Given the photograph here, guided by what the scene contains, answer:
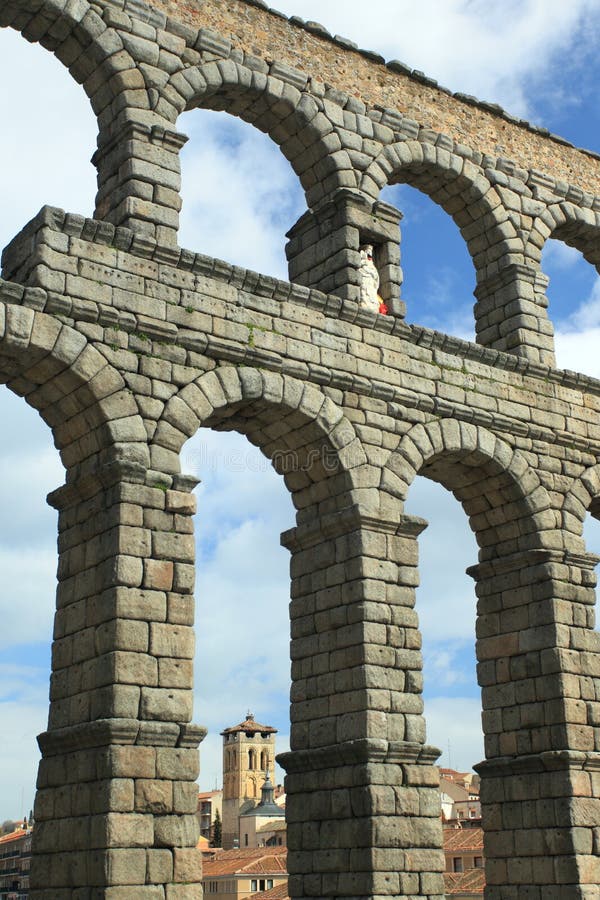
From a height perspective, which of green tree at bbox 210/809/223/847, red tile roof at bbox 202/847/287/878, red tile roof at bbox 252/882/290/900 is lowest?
Answer: red tile roof at bbox 252/882/290/900

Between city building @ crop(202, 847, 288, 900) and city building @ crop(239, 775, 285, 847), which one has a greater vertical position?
city building @ crop(239, 775, 285, 847)

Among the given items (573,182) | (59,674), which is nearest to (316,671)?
(59,674)

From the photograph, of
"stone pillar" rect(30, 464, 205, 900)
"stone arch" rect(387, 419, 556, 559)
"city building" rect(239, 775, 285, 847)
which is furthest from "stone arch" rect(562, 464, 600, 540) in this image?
"city building" rect(239, 775, 285, 847)

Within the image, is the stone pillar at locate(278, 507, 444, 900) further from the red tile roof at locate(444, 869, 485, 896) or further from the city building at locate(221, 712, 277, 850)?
the city building at locate(221, 712, 277, 850)

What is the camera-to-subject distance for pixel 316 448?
13.4 m

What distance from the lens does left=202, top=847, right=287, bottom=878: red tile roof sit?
154ft

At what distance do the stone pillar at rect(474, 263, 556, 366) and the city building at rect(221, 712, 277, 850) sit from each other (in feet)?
221

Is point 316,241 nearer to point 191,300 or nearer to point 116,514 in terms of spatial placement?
point 191,300

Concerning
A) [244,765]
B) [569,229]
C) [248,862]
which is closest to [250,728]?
[244,765]

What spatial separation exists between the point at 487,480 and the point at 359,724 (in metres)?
4.37

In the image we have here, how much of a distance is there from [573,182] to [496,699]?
8.63 meters

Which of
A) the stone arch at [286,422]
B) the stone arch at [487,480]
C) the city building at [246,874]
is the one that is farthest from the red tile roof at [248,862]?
the stone arch at [286,422]

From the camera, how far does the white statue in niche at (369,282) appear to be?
14727mm

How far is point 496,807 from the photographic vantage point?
14398 mm
